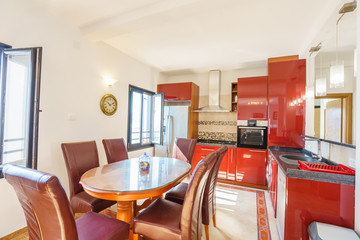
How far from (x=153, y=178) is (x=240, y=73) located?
12.0 feet

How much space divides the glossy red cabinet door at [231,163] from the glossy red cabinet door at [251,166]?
0.21 ft

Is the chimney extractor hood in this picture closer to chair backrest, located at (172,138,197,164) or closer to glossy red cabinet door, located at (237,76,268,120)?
glossy red cabinet door, located at (237,76,268,120)

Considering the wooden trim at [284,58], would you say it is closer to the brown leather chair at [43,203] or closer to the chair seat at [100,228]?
the chair seat at [100,228]

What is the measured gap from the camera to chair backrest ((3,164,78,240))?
2.95ft

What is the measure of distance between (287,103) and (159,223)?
10.2 ft

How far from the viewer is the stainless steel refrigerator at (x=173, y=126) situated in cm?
420

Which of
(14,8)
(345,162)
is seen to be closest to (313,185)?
(345,162)

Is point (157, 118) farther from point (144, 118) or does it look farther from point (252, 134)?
point (252, 134)

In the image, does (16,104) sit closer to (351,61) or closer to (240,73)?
(351,61)

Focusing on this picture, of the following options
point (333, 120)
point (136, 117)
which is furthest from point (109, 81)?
point (333, 120)

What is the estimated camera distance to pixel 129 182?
1.56 m

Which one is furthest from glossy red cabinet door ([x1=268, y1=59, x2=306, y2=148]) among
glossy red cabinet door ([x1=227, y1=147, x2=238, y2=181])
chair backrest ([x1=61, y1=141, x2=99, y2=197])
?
chair backrest ([x1=61, y1=141, x2=99, y2=197])

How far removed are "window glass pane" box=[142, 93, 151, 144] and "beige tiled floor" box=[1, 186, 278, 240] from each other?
212cm

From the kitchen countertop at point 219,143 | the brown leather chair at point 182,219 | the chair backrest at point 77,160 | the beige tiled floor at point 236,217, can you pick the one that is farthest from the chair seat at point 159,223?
the kitchen countertop at point 219,143
